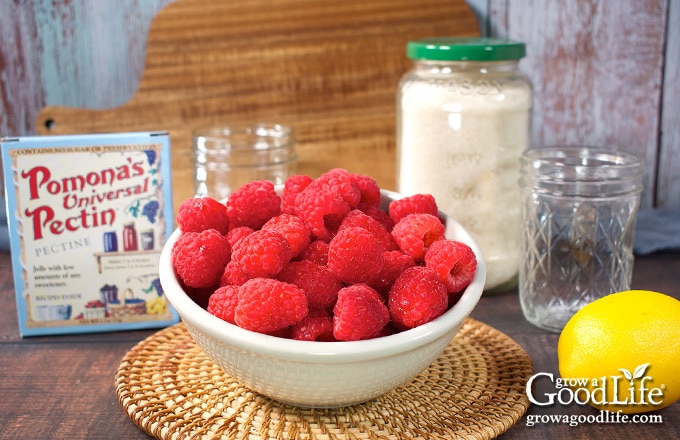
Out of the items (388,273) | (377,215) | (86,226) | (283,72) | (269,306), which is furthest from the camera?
(283,72)

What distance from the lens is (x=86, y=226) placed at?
1.07 m

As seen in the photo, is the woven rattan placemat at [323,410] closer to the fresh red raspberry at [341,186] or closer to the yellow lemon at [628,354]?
the yellow lemon at [628,354]

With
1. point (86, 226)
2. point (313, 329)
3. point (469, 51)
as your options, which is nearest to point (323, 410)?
point (313, 329)

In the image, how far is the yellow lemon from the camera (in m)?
0.82

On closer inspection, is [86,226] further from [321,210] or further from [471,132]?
[471,132]

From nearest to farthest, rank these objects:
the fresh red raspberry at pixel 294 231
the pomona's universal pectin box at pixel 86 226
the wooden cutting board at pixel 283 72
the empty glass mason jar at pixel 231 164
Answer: the fresh red raspberry at pixel 294 231 < the pomona's universal pectin box at pixel 86 226 < the empty glass mason jar at pixel 231 164 < the wooden cutting board at pixel 283 72

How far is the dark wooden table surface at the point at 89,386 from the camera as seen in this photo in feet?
2.74

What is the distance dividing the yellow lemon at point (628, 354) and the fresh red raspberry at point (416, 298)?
0.62ft

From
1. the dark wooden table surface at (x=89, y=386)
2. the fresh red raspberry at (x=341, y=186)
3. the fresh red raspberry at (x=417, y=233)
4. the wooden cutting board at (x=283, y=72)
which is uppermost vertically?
the wooden cutting board at (x=283, y=72)

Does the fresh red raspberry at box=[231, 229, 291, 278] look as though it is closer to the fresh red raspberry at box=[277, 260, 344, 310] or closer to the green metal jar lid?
the fresh red raspberry at box=[277, 260, 344, 310]

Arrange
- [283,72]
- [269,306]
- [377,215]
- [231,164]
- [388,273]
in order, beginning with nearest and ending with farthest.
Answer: [269,306]
[388,273]
[377,215]
[231,164]
[283,72]

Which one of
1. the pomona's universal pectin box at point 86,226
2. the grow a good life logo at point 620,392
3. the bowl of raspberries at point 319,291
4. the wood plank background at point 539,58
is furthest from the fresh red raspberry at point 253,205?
the wood plank background at point 539,58

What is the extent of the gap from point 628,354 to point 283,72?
0.87 m

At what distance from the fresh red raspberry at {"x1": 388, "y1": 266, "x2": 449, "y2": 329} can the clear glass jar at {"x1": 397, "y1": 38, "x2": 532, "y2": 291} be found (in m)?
0.44
